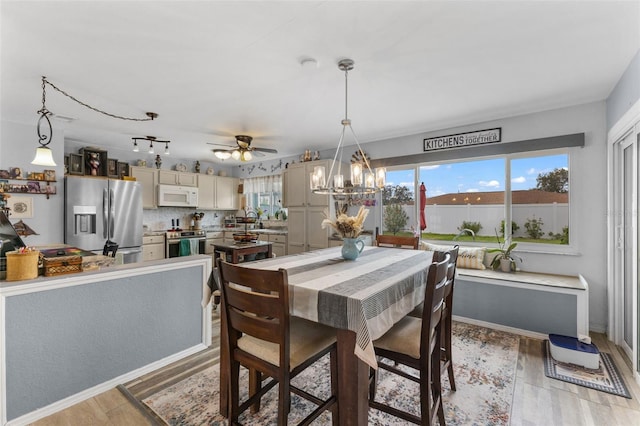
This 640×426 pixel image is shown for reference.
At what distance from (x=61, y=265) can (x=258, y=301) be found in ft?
4.84

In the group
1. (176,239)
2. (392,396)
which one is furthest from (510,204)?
(176,239)

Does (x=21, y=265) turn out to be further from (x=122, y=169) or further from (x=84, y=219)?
(x=122, y=169)

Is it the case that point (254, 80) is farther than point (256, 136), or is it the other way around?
point (256, 136)

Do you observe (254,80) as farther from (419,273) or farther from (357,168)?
(419,273)

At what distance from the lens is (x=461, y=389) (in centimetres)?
203

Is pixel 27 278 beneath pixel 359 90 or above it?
beneath

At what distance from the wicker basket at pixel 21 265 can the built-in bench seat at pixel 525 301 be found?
11.8 feet

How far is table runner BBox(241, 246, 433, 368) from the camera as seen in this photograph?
1262 millimetres

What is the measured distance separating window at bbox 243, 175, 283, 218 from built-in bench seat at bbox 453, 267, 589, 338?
4058 millimetres

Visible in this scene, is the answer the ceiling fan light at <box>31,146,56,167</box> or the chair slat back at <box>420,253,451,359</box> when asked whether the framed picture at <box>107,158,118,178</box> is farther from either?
the chair slat back at <box>420,253,451,359</box>

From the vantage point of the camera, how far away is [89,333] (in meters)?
1.92

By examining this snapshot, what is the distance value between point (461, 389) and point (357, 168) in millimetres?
1769

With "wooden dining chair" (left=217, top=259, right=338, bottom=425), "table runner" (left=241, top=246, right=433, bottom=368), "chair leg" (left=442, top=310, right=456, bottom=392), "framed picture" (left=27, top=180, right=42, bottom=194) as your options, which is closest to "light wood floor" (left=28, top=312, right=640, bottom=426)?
"chair leg" (left=442, top=310, right=456, bottom=392)

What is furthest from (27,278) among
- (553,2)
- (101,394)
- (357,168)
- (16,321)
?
(553,2)
